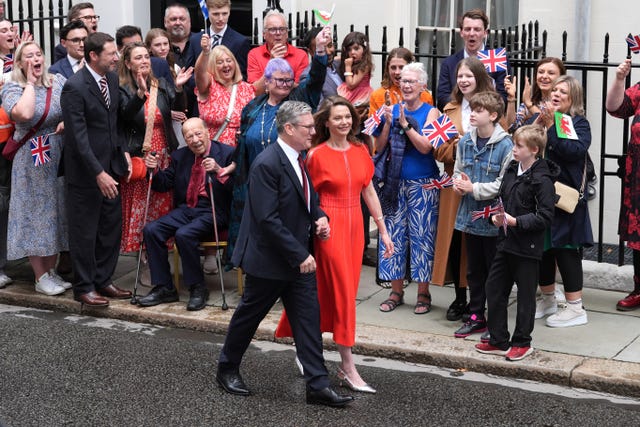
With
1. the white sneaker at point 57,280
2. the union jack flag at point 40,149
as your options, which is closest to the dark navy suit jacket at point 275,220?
the union jack flag at point 40,149

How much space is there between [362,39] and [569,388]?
3.53m

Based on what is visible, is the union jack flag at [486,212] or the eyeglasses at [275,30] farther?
the eyeglasses at [275,30]

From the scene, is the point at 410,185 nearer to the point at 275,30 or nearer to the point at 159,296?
the point at 275,30

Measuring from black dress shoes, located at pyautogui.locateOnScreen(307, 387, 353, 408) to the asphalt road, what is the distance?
52 mm

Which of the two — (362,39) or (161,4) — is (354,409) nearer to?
(362,39)

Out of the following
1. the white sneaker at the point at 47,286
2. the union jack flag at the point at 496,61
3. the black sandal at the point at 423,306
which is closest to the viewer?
the union jack flag at the point at 496,61

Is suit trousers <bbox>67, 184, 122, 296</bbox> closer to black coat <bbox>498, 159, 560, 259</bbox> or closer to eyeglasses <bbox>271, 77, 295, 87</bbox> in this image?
eyeglasses <bbox>271, 77, 295, 87</bbox>

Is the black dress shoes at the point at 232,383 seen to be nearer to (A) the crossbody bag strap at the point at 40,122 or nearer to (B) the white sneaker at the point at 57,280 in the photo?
(B) the white sneaker at the point at 57,280

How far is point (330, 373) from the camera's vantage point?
26.0ft

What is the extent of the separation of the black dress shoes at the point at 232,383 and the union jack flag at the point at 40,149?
301cm

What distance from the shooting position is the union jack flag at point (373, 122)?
8758 millimetres

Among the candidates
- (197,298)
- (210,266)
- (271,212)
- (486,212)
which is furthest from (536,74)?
(210,266)

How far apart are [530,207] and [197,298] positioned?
2.91 metres

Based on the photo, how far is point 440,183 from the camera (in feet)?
28.8
